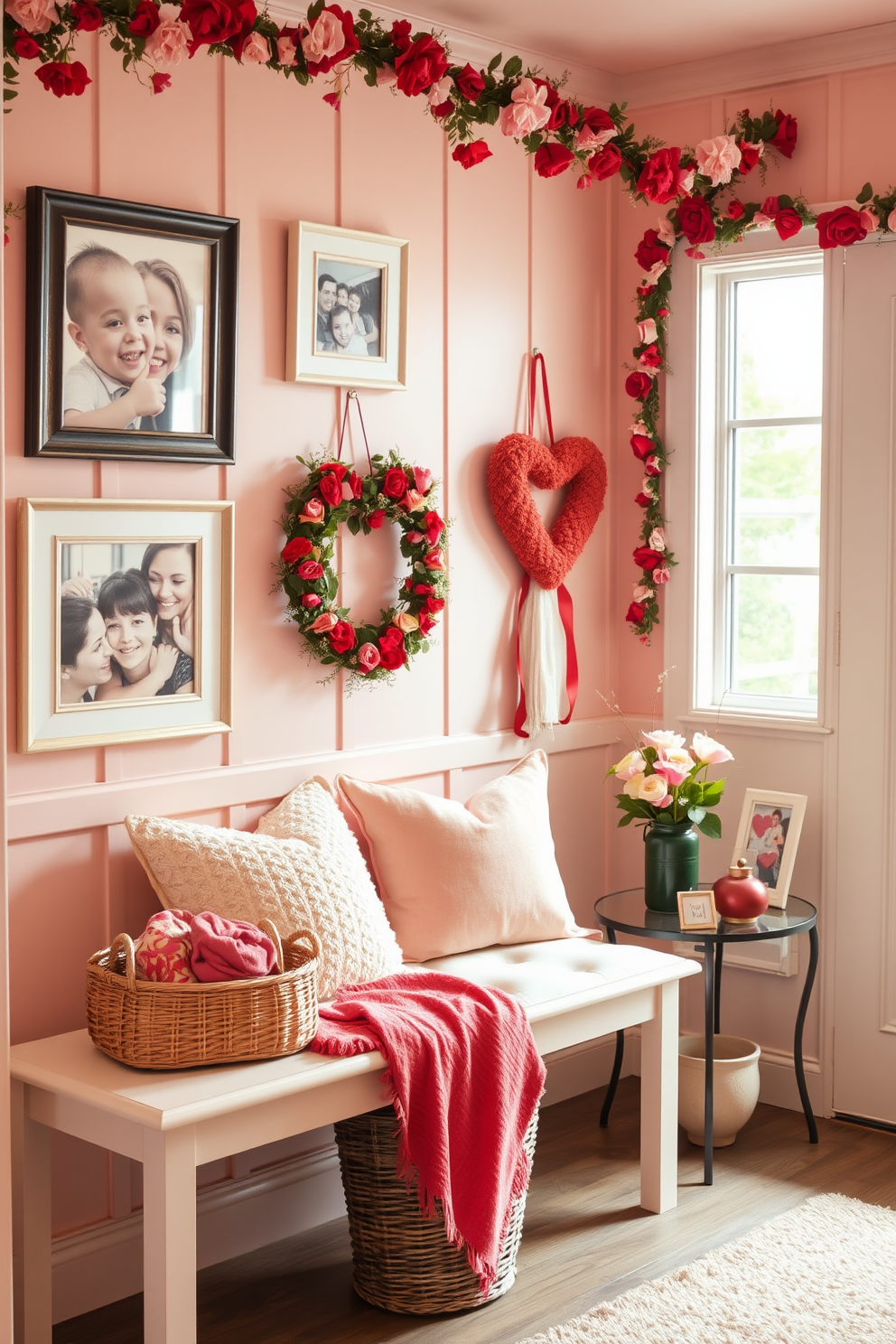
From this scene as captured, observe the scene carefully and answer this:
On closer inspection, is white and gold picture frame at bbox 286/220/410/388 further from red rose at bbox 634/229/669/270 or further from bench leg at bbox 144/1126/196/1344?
bench leg at bbox 144/1126/196/1344

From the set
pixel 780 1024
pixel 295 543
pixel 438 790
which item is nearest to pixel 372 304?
pixel 295 543

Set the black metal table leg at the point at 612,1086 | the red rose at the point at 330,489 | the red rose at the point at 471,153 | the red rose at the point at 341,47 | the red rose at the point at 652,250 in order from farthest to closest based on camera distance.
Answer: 1. the red rose at the point at 652,250
2. the black metal table leg at the point at 612,1086
3. the red rose at the point at 330,489
4. the red rose at the point at 471,153
5. the red rose at the point at 341,47

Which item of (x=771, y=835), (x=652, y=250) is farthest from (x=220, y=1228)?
(x=652, y=250)

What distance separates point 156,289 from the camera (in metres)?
2.87

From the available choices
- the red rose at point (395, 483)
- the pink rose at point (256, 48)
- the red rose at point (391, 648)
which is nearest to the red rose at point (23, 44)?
the pink rose at point (256, 48)

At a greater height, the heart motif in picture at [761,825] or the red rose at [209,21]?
the red rose at [209,21]

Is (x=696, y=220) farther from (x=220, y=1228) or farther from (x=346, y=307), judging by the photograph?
(x=220, y=1228)

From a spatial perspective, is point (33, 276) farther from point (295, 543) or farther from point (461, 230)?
point (461, 230)

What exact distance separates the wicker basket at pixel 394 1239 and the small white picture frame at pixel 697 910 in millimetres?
779

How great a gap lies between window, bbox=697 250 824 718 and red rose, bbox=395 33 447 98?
1356 millimetres

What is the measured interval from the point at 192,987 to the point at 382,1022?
40cm

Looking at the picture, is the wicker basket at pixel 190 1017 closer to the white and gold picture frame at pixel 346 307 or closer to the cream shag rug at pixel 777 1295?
the cream shag rug at pixel 777 1295

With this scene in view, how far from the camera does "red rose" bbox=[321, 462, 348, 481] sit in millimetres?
3176

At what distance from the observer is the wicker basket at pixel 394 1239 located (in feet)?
9.05
